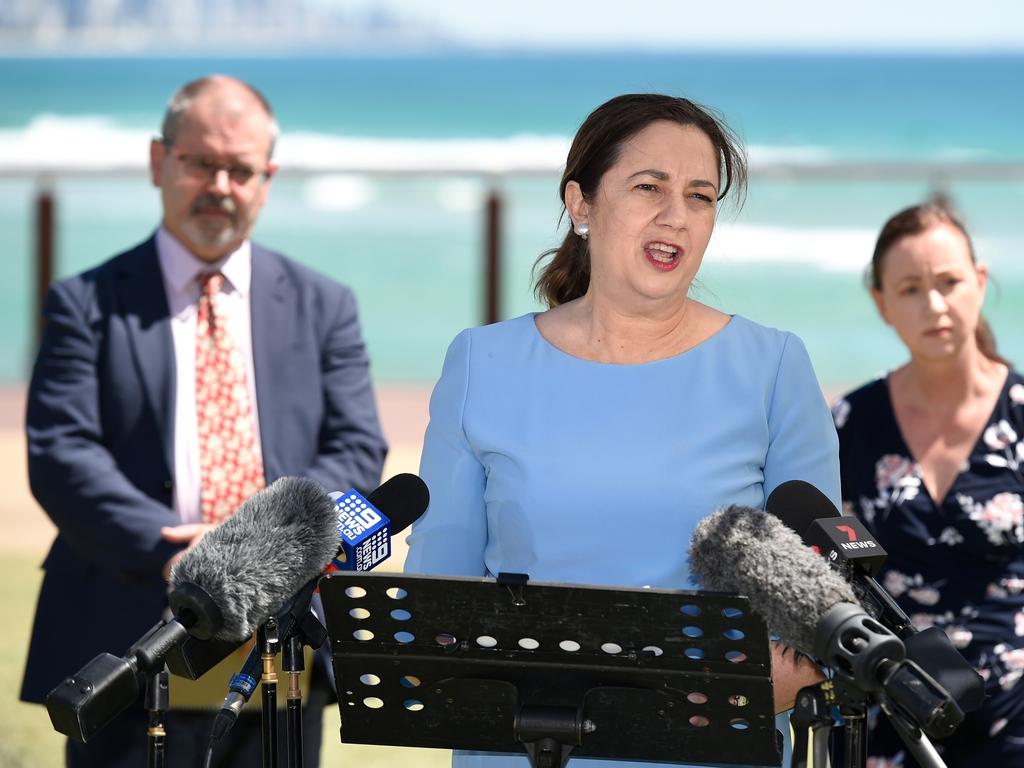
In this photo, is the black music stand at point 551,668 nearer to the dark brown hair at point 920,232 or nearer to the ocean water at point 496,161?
the ocean water at point 496,161

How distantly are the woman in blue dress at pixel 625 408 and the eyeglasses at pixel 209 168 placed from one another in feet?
4.84

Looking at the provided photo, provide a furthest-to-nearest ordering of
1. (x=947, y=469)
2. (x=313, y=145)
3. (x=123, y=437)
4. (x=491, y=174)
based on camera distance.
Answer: (x=313, y=145), (x=491, y=174), (x=947, y=469), (x=123, y=437)

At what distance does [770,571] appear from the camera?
6.89 feet

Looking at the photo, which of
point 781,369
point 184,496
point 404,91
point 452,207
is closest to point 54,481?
point 184,496

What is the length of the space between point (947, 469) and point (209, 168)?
216 centimetres

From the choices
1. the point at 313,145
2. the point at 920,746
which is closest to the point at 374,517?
the point at 920,746

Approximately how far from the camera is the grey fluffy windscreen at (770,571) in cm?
203

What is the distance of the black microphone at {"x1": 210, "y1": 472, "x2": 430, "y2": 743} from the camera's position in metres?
2.29

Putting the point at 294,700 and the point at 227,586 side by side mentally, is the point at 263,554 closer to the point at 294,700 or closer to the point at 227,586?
the point at 227,586

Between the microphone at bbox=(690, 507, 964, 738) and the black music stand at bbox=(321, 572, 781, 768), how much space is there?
64 mm

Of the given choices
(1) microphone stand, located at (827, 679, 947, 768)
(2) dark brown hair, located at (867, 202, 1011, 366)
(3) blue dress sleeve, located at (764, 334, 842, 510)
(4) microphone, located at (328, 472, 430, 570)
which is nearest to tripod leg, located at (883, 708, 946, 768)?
(1) microphone stand, located at (827, 679, 947, 768)

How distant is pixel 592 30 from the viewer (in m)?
51.2

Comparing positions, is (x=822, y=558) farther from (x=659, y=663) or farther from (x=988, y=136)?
(x=988, y=136)

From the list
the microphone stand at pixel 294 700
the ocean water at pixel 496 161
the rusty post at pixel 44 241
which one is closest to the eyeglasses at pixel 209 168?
the ocean water at pixel 496 161
